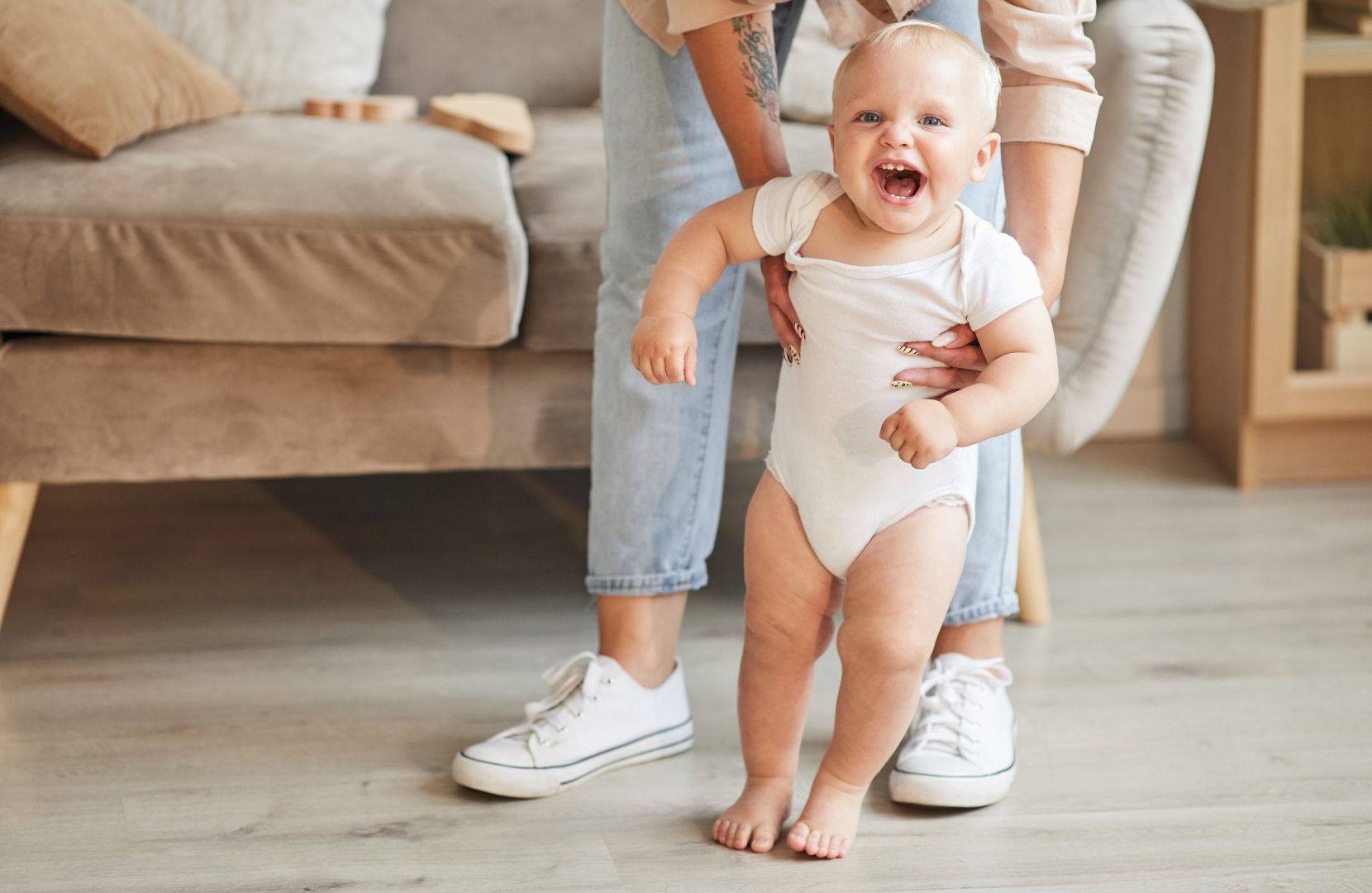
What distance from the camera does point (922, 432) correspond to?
723 millimetres

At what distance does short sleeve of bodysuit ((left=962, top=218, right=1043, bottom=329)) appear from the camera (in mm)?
784

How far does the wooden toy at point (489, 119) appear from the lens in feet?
4.62

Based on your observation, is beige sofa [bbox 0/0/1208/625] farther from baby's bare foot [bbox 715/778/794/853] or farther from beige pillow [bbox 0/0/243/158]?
baby's bare foot [bbox 715/778/794/853]

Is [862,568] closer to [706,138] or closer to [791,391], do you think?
[791,391]

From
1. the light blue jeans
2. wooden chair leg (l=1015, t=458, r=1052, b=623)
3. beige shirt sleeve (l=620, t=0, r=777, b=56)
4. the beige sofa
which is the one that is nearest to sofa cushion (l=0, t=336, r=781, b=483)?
the beige sofa

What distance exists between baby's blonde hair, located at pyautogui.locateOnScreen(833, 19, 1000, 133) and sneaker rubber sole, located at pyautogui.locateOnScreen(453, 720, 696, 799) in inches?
21.4

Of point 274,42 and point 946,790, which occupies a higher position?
point 274,42

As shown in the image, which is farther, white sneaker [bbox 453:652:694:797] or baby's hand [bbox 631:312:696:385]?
white sneaker [bbox 453:652:694:797]

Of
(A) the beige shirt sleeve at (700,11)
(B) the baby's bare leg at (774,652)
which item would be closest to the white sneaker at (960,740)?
(B) the baby's bare leg at (774,652)

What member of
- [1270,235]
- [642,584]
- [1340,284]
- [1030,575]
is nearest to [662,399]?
[642,584]

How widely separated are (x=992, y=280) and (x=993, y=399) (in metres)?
0.08

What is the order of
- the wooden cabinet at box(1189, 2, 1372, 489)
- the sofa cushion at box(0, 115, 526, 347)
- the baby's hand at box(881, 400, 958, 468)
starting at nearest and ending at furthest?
the baby's hand at box(881, 400, 958, 468)
the sofa cushion at box(0, 115, 526, 347)
the wooden cabinet at box(1189, 2, 1372, 489)

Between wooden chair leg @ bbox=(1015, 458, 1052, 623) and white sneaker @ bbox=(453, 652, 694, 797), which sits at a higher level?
white sneaker @ bbox=(453, 652, 694, 797)

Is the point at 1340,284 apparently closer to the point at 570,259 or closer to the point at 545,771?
the point at 570,259
